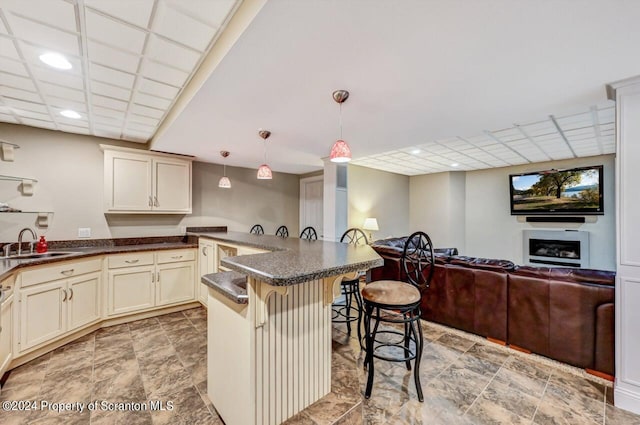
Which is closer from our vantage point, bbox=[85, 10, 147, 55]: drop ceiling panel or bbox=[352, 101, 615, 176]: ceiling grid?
bbox=[85, 10, 147, 55]: drop ceiling panel

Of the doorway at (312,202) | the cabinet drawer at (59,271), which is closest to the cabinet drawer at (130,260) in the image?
the cabinet drawer at (59,271)

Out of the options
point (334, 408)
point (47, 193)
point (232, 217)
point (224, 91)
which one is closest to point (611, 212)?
point (334, 408)

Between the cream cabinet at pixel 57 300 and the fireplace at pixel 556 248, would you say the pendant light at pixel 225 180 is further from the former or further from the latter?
the fireplace at pixel 556 248

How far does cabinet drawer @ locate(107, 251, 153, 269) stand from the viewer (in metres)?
3.22

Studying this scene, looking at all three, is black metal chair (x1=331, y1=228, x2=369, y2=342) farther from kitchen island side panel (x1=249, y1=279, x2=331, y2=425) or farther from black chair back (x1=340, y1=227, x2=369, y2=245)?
kitchen island side panel (x1=249, y1=279, x2=331, y2=425)

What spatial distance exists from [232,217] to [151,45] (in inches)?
139

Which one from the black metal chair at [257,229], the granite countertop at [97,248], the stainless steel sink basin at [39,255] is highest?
the black metal chair at [257,229]

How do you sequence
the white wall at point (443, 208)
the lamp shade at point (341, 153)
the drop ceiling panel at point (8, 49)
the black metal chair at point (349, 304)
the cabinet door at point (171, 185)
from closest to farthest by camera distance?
the drop ceiling panel at point (8, 49)
the lamp shade at point (341, 153)
the black metal chair at point (349, 304)
the cabinet door at point (171, 185)
the white wall at point (443, 208)

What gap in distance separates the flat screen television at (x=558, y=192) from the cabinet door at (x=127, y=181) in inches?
264

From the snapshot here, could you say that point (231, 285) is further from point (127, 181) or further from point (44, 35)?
point (127, 181)

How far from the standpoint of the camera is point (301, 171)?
18.9 feet

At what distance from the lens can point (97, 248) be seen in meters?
3.41

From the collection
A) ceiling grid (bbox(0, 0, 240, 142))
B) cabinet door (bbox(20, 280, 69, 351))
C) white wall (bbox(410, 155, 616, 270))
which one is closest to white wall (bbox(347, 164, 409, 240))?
white wall (bbox(410, 155, 616, 270))

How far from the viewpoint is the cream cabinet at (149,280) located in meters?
3.22
